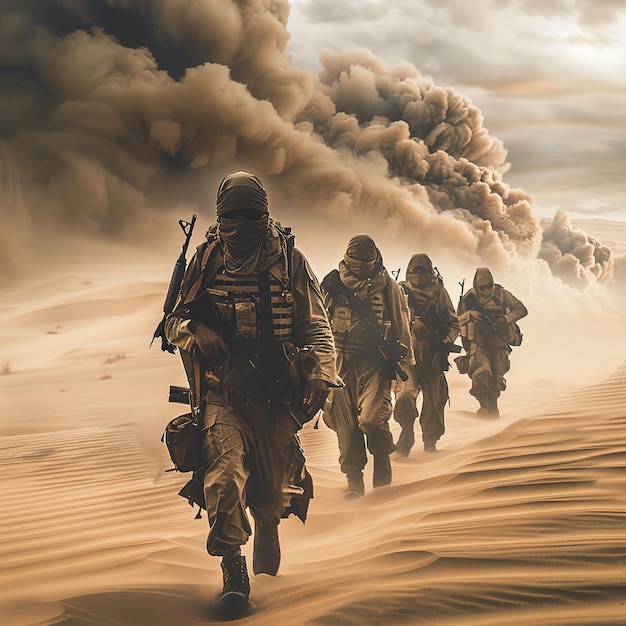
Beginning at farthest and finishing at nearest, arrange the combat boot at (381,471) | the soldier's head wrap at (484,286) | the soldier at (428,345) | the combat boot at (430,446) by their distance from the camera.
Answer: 1. the soldier's head wrap at (484,286)
2. the soldier at (428,345)
3. the combat boot at (430,446)
4. the combat boot at (381,471)

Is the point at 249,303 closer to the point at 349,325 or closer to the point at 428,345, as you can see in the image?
the point at 349,325

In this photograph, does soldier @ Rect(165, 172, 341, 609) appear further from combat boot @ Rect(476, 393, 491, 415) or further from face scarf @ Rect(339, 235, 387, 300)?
combat boot @ Rect(476, 393, 491, 415)

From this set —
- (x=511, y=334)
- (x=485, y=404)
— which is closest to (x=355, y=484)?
(x=485, y=404)

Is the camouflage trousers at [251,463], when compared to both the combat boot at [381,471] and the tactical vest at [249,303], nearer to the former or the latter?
the tactical vest at [249,303]

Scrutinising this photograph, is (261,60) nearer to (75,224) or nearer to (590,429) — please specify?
(75,224)

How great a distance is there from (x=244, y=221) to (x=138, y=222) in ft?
164

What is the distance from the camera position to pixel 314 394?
429 centimetres

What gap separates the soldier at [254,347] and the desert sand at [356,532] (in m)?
0.43

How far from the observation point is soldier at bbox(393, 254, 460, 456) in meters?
9.69

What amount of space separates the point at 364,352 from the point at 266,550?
317 centimetres

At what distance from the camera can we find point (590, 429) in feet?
20.8

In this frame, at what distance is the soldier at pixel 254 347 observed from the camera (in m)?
4.30

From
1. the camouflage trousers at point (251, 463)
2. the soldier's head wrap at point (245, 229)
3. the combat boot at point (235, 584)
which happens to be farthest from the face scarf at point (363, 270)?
the combat boot at point (235, 584)

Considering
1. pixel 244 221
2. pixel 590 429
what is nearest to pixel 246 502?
pixel 244 221
